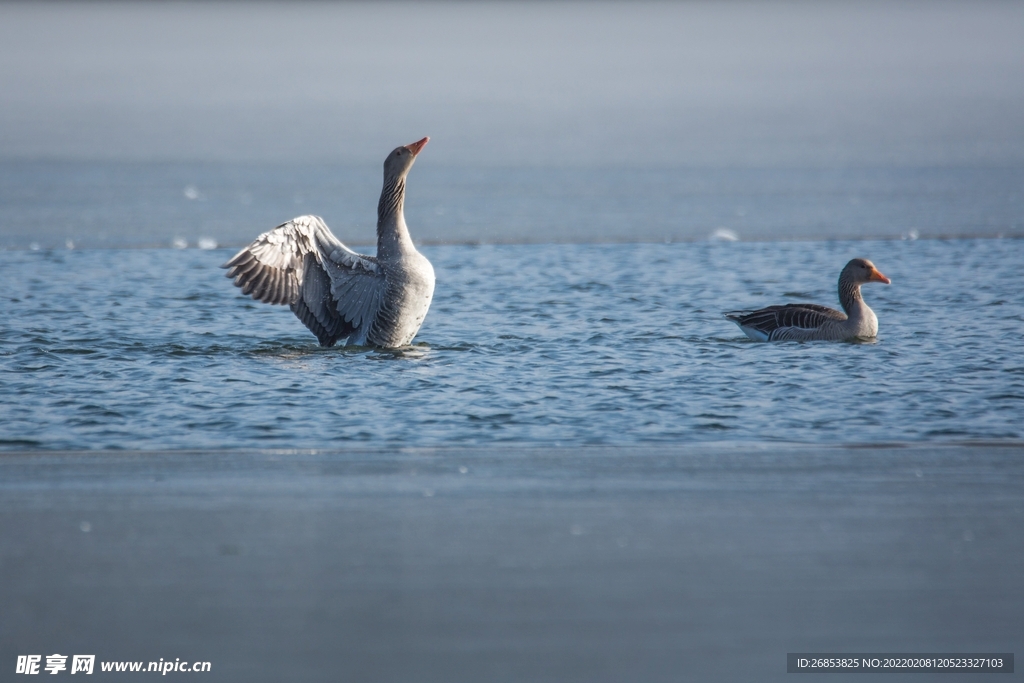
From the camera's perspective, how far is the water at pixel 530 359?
5.75 metres

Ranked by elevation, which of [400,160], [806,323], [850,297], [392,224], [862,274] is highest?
[400,160]

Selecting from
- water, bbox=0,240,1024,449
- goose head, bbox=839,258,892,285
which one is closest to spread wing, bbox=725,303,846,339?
water, bbox=0,240,1024,449

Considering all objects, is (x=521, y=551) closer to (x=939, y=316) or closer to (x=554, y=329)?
(x=554, y=329)

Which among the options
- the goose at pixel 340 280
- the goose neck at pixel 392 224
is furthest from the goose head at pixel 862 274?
the goose neck at pixel 392 224

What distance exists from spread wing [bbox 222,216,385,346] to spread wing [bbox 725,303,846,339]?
2.46m

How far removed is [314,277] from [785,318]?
321 centimetres

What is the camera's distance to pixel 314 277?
27.0 ft

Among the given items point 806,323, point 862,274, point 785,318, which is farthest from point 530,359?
point 862,274

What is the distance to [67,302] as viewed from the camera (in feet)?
29.7

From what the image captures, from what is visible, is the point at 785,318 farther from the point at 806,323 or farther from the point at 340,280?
the point at 340,280

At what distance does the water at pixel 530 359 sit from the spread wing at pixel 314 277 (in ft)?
0.78

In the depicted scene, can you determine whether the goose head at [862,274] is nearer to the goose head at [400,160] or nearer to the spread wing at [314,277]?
the goose head at [400,160]

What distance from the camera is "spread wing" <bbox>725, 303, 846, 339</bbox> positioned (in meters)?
8.06

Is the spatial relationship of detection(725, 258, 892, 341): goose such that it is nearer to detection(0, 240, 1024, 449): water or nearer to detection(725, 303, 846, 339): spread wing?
detection(725, 303, 846, 339): spread wing
